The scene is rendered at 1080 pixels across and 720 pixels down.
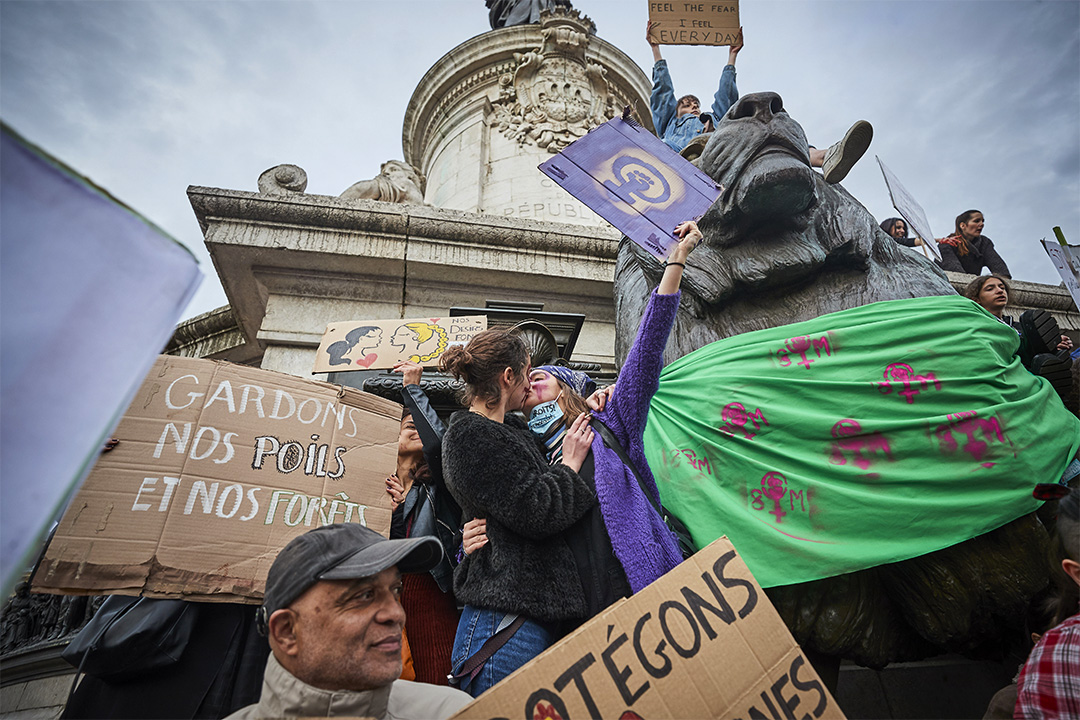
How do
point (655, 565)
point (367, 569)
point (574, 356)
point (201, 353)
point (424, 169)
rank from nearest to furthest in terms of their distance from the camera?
point (367, 569) < point (655, 565) < point (574, 356) < point (201, 353) < point (424, 169)

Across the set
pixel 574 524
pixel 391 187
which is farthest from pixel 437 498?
pixel 391 187

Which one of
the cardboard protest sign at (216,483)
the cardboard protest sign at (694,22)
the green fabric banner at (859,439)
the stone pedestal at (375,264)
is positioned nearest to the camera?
the cardboard protest sign at (216,483)

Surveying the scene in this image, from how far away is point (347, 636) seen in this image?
4.50ft

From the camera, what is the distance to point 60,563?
1.77 metres

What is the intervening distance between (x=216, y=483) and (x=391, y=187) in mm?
4067

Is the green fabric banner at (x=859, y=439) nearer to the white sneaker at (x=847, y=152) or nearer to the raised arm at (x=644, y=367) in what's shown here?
the raised arm at (x=644, y=367)

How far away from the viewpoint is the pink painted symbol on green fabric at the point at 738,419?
7.41 feet

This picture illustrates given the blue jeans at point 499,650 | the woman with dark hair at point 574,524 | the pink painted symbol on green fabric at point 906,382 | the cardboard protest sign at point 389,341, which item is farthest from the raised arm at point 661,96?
the blue jeans at point 499,650

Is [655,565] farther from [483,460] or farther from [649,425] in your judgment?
[649,425]

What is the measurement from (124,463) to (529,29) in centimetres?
763

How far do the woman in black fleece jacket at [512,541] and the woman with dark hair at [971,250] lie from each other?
575 cm

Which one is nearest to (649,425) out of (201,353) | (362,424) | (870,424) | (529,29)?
(870,424)

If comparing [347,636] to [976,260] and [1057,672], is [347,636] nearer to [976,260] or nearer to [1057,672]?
[1057,672]

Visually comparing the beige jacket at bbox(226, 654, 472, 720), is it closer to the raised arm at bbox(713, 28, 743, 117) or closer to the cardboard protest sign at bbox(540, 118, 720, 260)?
the cardboard protest sign at bbox(540, 118, 720, 260)
